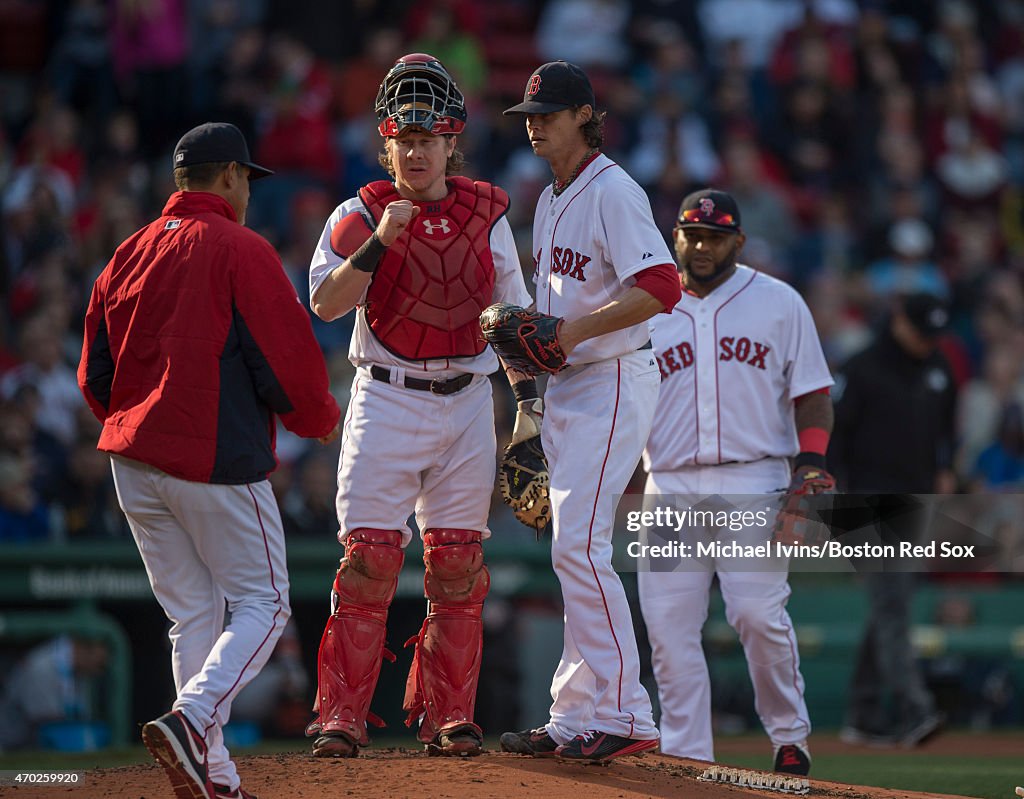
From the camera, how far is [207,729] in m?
4.46

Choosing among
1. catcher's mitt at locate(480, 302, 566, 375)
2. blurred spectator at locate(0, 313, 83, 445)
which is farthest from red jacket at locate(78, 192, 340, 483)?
blurred spectator at locate(0, 313, 83, 445)

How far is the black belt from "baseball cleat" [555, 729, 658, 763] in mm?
1253

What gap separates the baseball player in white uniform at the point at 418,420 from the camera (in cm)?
522

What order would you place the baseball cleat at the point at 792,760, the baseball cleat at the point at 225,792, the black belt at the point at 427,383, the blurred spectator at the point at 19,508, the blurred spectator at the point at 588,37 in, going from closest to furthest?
the baseball cleat at the point at 225,792 → the black belt at the point at 427,383 → the baseball cleat at the point at 792,760 → the blurred spectator at the point at 19,508 → the blurred spectator at the point at 588,37

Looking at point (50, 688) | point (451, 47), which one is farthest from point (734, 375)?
point (451, 47)

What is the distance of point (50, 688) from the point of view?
7.93m

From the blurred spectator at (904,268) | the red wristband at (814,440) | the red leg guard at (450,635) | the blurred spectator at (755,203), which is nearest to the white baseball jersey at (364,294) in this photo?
the red leg guard at (450,635)

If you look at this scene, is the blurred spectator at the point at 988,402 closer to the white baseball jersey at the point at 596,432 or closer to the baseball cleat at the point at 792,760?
the baseball cleat at the point at 792,760

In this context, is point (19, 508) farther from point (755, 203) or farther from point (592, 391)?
point (755, 203)

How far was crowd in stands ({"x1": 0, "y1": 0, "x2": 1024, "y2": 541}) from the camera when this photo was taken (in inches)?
420

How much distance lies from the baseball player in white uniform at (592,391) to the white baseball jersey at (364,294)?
0.54 feet

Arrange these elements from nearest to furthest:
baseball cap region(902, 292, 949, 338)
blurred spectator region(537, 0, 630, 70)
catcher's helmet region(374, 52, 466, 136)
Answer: catcher's helmet region(374, 52, 466, 136)
baseball cap region(902, 292, 949, 338)
blurred spectator region(537, 0, 630, 70)

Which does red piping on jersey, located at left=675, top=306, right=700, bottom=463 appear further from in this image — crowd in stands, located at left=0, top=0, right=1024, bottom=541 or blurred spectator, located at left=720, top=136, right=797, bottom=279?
blurred spectator, located at left=720, top=136, right=797, bottom=279

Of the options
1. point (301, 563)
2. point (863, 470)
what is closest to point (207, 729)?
point (301, 563)
